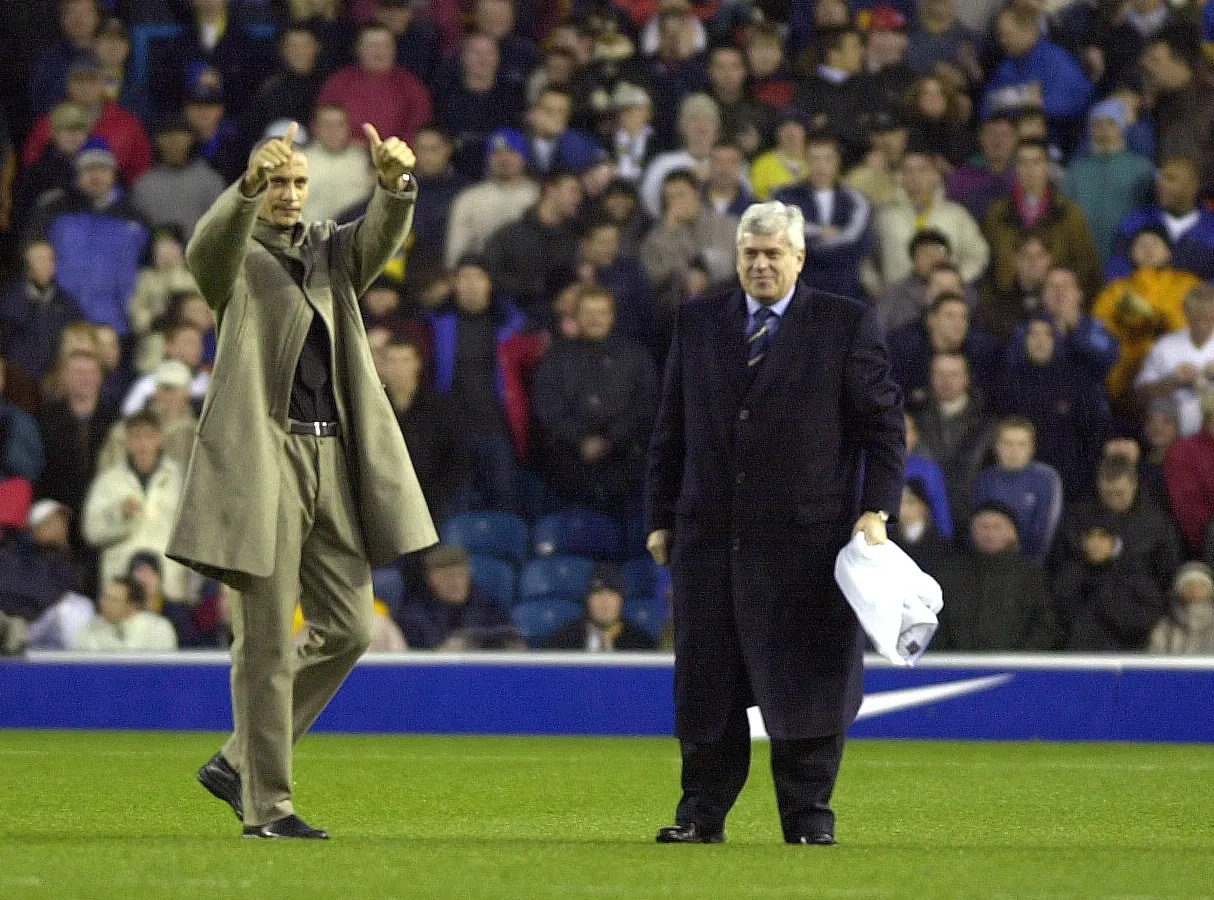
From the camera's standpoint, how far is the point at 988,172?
48.4 ft

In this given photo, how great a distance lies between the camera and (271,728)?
6887 millimetres

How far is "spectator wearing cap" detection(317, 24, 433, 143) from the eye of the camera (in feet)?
50.0

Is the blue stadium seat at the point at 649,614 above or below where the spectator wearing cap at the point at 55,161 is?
below

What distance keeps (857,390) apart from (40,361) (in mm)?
8028

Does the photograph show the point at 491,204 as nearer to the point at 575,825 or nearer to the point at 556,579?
the point at 556,579

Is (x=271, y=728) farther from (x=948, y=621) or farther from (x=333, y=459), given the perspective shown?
(x=948, y=621)

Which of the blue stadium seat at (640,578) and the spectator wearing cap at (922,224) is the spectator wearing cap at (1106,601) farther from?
the spectator wearing cap at (922,224)

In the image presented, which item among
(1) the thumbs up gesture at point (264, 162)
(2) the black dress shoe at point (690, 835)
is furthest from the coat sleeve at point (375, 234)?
(2) the black dress shoe at point (690, 835)

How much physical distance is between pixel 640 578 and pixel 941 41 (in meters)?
4.38

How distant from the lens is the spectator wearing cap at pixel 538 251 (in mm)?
14203

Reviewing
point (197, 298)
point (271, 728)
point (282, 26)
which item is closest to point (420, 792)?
point (271, 728)

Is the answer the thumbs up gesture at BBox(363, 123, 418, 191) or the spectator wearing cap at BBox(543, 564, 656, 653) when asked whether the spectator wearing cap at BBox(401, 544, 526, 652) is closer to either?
the spectator wearing cap at BBox(543, 564, 656, 653)

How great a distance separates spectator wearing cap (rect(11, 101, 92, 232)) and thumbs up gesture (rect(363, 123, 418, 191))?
867cm

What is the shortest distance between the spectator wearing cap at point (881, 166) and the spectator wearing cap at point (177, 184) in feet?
12.3
